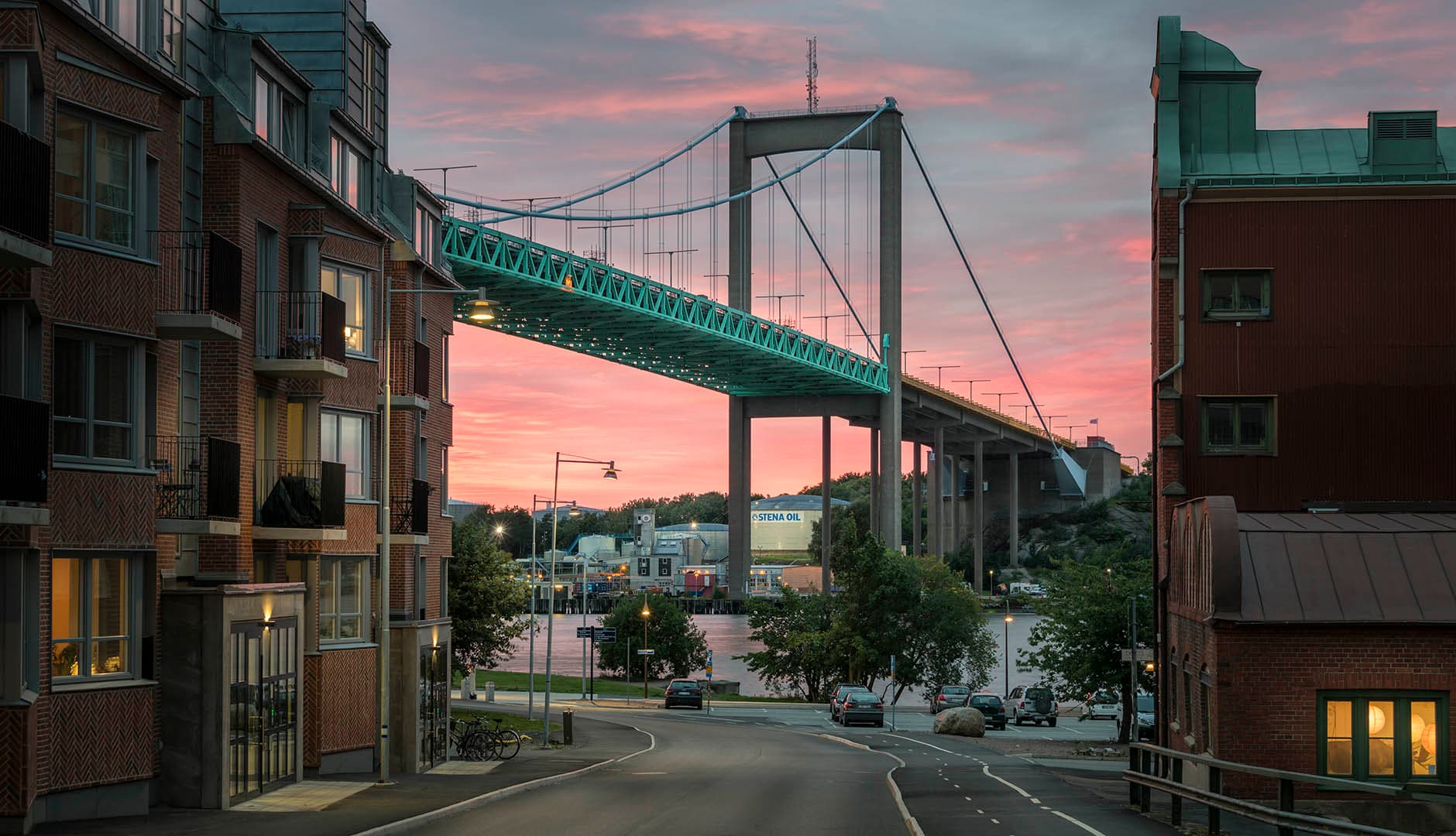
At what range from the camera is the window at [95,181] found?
21656 mm

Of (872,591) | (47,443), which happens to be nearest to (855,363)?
(872,591)

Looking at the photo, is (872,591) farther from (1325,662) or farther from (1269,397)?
(1325,662)

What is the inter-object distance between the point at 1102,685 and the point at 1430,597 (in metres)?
35.5

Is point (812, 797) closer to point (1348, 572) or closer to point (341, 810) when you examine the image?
point (341, 810)

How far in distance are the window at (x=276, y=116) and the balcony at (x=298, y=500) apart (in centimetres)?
611

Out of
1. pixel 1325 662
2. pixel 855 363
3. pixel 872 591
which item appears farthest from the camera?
pixel 855 363

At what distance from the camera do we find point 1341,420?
30.6m

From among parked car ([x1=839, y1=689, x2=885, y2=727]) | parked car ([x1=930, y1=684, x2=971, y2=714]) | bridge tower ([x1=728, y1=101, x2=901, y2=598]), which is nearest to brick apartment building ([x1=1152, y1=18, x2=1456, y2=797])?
parked car ([x1=839, y1=689, x2=885, y2=727])

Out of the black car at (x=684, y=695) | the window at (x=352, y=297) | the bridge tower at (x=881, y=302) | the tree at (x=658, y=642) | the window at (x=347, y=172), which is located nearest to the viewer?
the window at (x=352, y=297)

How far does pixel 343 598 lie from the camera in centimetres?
3219

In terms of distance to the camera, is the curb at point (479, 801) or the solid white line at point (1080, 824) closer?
the solid white line at point (1080, 824)

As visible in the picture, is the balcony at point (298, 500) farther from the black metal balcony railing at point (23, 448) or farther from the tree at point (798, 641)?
the tree at point (798, 641)

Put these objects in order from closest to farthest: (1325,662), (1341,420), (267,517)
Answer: (1325,662) → (267,517) → (1341,420)

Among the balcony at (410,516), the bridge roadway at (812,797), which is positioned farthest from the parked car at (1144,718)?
the balcony at (410,516)
